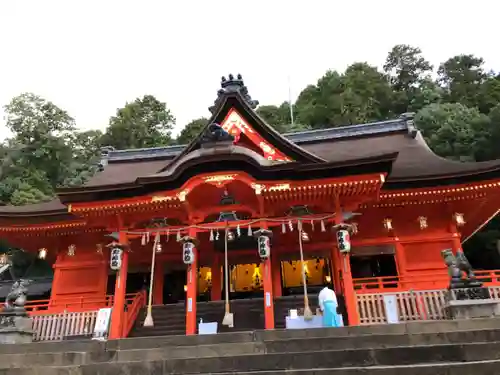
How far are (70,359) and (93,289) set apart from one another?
7.23 meters

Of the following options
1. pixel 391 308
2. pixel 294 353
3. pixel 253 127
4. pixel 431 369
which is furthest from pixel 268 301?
pixel 253 127

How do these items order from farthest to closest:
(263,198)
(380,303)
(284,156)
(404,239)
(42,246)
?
(42,246) → (284,156) → (404,239) → (263,198) → (380,303)

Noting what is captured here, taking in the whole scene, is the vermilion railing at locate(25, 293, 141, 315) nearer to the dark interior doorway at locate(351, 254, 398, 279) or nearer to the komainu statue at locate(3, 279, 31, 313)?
the komainu statue at locate(3, 279, 31, 313)

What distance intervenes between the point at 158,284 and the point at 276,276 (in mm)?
4333

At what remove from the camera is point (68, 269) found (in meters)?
14.4

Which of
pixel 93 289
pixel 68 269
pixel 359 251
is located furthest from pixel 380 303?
pixel 68 269

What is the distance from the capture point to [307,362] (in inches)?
239

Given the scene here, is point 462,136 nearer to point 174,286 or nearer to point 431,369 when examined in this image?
point 174,286

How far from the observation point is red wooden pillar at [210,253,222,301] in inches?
548

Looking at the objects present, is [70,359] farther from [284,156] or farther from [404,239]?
[404,239]

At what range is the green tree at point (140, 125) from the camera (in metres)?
51.9

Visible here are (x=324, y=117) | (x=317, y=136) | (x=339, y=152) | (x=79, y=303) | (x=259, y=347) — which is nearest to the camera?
(x=259, y=347)

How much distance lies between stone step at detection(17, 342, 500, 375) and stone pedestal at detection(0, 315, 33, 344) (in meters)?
A: 4.93

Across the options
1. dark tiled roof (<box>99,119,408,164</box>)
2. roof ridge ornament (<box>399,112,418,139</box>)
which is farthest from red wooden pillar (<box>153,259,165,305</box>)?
roof ridge ornament (<box>399,112,418,139</box>)
